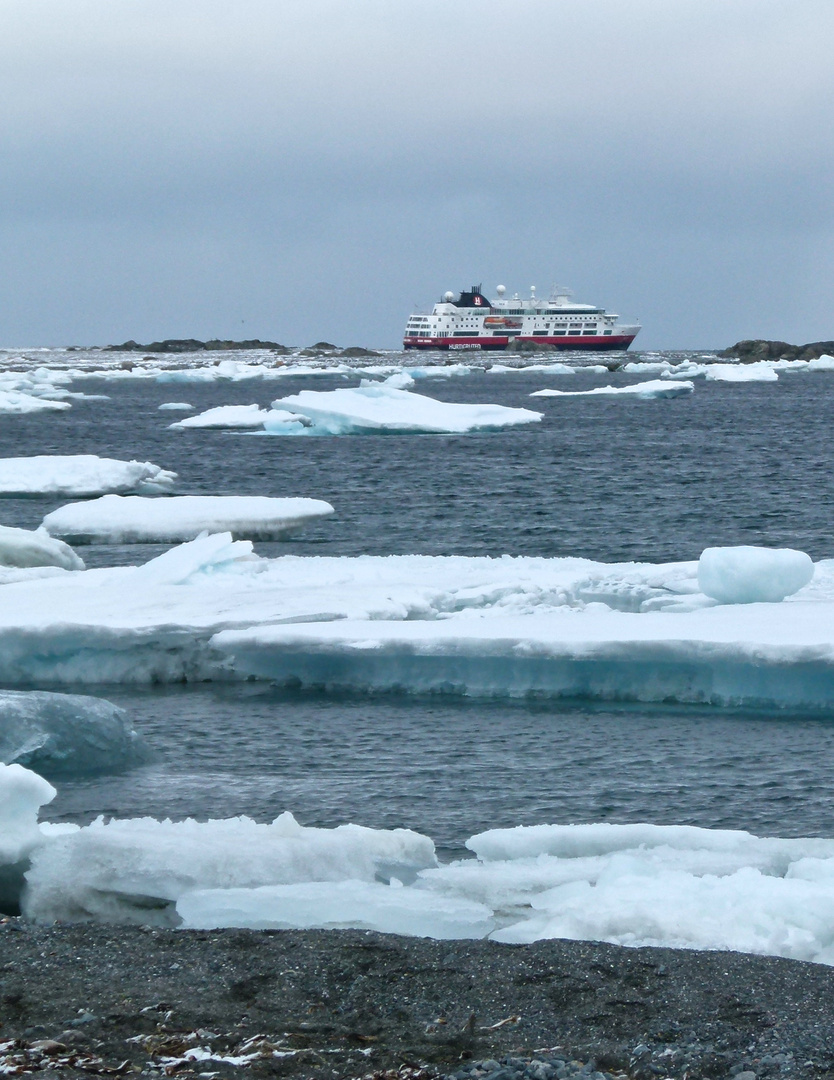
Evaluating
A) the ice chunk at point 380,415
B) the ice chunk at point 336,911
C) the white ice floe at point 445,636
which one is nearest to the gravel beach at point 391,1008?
the ice chunk at point 336,911

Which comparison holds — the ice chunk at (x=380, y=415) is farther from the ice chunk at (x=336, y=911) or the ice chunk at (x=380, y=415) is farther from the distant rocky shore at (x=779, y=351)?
the distant rocky shore at (x=779, y=351)

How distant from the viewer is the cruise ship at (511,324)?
330ft

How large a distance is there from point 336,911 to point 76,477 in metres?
17.6

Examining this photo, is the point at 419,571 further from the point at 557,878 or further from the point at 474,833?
the point at 557,878

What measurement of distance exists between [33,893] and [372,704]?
4.39m

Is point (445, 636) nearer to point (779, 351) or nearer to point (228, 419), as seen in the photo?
point (228, 419)

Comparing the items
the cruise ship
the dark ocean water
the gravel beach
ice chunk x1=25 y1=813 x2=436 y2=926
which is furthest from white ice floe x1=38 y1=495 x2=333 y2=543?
the cruise ship

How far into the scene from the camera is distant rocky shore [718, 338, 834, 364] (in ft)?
351

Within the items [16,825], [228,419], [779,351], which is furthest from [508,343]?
[16,825]

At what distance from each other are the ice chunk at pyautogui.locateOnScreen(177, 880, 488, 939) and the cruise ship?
95.8 m

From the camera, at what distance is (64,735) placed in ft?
27.8

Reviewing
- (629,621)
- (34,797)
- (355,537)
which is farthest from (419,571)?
(34,797)

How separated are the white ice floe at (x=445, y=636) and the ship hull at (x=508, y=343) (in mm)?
89658

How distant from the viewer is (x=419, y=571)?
45.1 ft
